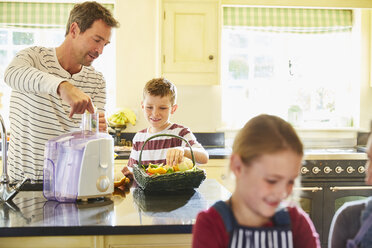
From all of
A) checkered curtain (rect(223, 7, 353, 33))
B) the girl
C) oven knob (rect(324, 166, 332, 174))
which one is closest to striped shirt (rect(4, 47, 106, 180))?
the girl

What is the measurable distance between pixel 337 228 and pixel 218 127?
2959 mm

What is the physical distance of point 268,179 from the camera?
0.98m

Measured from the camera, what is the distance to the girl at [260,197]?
3.24 ft

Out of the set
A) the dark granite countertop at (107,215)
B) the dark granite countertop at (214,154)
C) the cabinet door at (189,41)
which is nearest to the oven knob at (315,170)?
the dark granite countertop at (214,154)

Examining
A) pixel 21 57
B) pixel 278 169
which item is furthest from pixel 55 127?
pixel 278 169

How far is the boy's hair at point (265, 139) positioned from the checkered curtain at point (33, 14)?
323 cm

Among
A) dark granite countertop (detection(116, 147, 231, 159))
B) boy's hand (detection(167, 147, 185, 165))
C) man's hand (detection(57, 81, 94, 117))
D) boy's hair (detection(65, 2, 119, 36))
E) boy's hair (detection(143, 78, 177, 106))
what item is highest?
boy's hair (detection(65, 2, 119, 36))

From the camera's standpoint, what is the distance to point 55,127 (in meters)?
1.94

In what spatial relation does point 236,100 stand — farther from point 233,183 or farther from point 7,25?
point 233,183

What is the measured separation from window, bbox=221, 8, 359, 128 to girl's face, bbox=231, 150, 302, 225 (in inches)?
124

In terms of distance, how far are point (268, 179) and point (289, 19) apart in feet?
11.1

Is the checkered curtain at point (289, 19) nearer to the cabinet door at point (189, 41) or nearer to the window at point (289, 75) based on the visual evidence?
the window at point (289, 75)

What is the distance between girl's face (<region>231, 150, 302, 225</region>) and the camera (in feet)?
3.21

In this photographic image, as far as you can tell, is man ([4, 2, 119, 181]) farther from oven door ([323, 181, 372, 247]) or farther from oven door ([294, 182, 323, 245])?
oven door ([323, 181, 372, 247])
